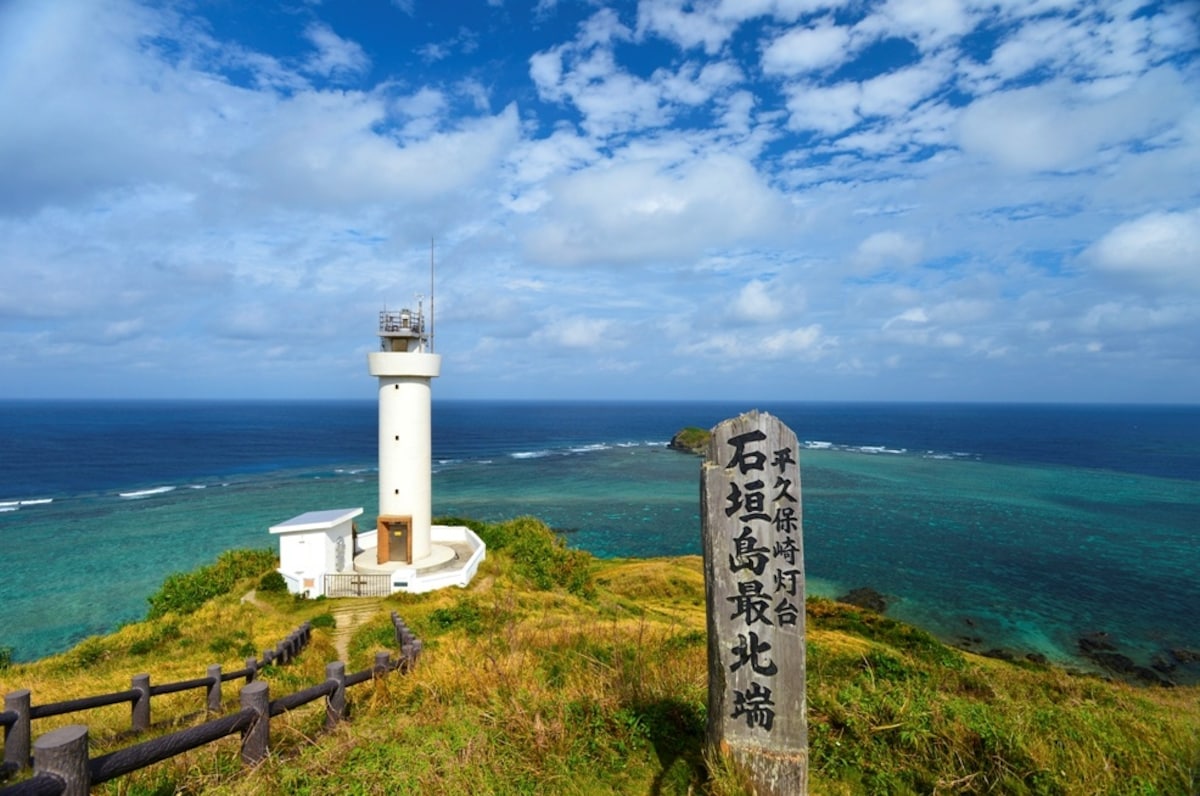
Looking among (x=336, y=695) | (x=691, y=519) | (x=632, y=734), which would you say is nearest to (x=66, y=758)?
(x=336, y=695)

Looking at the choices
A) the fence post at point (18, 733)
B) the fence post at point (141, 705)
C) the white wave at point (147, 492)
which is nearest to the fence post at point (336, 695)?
the fence post at point (141, 705)

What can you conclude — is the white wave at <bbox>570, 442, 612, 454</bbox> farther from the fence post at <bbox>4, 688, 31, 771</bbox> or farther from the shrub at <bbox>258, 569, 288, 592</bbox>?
the fence post at <bbox>4, 688, 31, 771</bbox>

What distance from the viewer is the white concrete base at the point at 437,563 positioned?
1579 centimetres

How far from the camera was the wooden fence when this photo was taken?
254 centimetres

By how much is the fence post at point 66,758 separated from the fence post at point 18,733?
3089mm

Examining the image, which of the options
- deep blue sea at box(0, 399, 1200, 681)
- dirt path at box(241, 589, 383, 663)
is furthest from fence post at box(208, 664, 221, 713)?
deep blue sea at box(0, 399, 1200, 681)

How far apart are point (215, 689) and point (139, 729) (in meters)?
1.20

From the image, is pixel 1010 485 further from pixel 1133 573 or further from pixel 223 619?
pixel 223 619

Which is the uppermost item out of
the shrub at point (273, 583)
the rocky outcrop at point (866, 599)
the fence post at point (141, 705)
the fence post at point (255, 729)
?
the fence post at point (255, 729)

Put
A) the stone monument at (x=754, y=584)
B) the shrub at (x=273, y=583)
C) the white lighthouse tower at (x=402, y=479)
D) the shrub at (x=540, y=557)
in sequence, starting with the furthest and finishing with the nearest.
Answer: the shrub at (x=540, y=557) → the white lighthouse tower at (x=402, y=479) → the shrub at (x=273, y=583) → the stone monument at (x=754, y=584)

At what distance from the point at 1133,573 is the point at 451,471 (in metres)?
49.0

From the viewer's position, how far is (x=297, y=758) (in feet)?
13.9

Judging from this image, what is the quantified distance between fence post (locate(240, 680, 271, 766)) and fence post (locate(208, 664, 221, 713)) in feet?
10.6

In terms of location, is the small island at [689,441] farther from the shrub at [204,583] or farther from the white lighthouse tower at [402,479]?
the shrub at [204,583]
